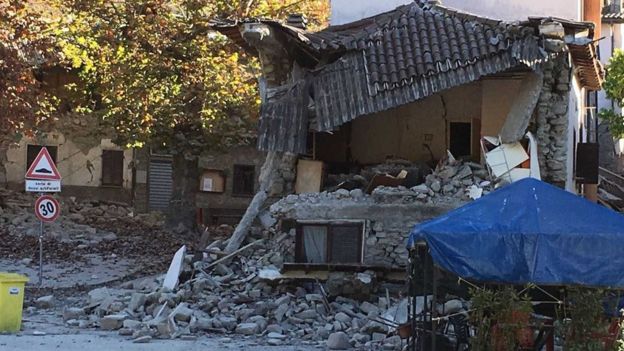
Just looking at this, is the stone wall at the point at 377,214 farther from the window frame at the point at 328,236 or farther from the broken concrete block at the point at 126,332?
the broken concrete block at the point at 126,332

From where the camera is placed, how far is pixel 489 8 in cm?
1969

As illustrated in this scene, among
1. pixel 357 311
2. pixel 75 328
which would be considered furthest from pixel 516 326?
pixel 75 328

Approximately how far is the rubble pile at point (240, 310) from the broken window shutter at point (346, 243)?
0.69 meters

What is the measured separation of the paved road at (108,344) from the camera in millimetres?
12195

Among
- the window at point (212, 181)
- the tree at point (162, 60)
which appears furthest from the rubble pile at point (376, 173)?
the window at point (212, 181)

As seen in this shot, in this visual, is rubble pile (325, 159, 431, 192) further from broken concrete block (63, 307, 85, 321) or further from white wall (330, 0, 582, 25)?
broken concrete block (63, 307, 85, 321)

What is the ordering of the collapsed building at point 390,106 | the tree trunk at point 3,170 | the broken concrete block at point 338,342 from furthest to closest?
the tree trunk at point 3,170 → the collapsed building at point 390,106 → the broken concrete block at point 338,342

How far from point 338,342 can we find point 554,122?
6.52 meters

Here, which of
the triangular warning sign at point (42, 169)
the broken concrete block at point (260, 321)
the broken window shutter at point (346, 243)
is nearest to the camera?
the broken concrete block at point (260, 321)

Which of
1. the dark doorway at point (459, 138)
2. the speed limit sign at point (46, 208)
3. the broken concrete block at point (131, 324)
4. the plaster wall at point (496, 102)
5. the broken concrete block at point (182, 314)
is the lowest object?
the broken concrete block at point (131, 324)

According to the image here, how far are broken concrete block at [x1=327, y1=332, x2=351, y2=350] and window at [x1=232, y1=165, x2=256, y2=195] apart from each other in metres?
19.6

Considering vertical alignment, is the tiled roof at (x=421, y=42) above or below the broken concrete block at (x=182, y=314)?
above

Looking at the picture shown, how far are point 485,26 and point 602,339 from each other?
8.09 m

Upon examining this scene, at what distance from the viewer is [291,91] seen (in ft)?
55.6
